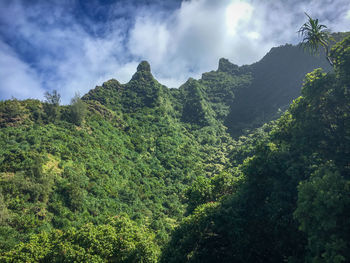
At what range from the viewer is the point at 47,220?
100 ft

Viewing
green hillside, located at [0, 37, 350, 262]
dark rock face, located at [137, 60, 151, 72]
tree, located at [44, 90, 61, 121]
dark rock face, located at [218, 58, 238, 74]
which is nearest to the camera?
green hillside, located at [0, 37, 350, 262]

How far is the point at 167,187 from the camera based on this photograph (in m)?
58.1

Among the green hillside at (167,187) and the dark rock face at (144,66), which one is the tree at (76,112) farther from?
the dark rock face at (144,66)

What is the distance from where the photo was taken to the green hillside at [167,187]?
1681 cm

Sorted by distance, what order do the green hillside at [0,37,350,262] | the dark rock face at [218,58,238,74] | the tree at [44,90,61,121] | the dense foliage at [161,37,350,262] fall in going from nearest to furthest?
the dense foliage at [161,37,350,262] → the green hillside at [0,37,350,262] → the tree at [44,90,61,121] → the dark rock face at [218,58,238,74]

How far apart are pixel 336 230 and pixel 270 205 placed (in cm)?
635

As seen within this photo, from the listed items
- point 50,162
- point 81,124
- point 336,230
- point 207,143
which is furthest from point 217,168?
point 336,230

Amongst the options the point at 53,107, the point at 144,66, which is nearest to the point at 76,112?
the point at 53,107

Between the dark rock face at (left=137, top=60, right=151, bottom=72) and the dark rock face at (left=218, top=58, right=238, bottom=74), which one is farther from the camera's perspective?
the dark rock face at (left=218, top=58, right=238, bottom=74)

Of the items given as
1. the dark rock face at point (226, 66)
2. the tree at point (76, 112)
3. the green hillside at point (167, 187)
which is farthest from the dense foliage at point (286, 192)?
the dark rock face at point (226, 66)

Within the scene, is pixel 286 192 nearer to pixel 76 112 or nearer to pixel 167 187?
pixel 167 187

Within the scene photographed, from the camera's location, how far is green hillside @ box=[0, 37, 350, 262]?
16.8m

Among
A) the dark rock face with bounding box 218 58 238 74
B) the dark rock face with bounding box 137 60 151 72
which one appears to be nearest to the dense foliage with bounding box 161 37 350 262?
the dark rock face with bounding box 137 60 151 72

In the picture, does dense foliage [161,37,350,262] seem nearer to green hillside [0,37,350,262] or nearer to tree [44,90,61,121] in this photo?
green hillside [0,37,350,262]
